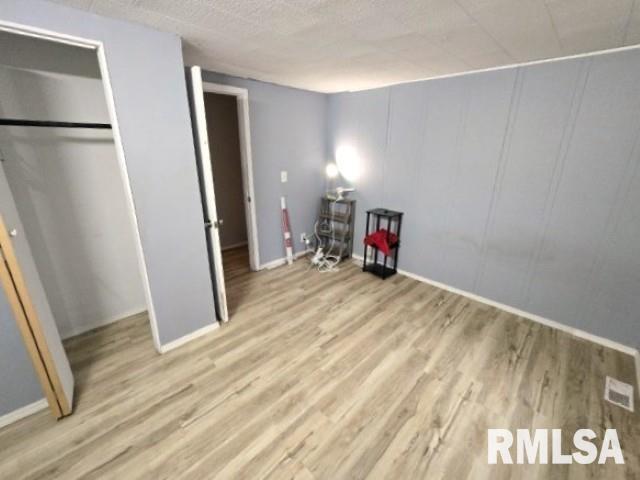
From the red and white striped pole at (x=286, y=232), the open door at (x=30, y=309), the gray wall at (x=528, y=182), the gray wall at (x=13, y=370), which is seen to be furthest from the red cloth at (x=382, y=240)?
the gray wall at (x=13, y=370)

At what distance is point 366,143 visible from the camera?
3422 millimetres

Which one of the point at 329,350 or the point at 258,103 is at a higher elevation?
the point at 258,103

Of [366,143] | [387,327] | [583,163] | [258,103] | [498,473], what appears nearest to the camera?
[498,473]

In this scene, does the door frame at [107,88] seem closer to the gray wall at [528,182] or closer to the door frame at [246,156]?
the door frame at [246,156]

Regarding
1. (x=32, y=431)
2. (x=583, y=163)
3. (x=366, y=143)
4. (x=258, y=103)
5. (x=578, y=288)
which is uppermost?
(x=258, y=103)

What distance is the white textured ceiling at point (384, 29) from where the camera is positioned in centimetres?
134

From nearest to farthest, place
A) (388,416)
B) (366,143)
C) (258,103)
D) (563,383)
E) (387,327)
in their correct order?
(388,416)
(563,383)
(387,327)
(258,103)
(366,143)

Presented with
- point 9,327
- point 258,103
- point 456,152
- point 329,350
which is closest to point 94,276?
point 9,327

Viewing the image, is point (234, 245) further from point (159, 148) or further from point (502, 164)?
point (502, 164)

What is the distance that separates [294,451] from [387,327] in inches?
50.7

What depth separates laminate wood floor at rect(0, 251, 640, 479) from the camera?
4.47 ft

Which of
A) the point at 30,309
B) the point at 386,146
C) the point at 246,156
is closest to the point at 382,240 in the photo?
the point at 386,146

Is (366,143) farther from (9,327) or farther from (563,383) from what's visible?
(9,327)

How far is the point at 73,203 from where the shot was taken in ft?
7.07
